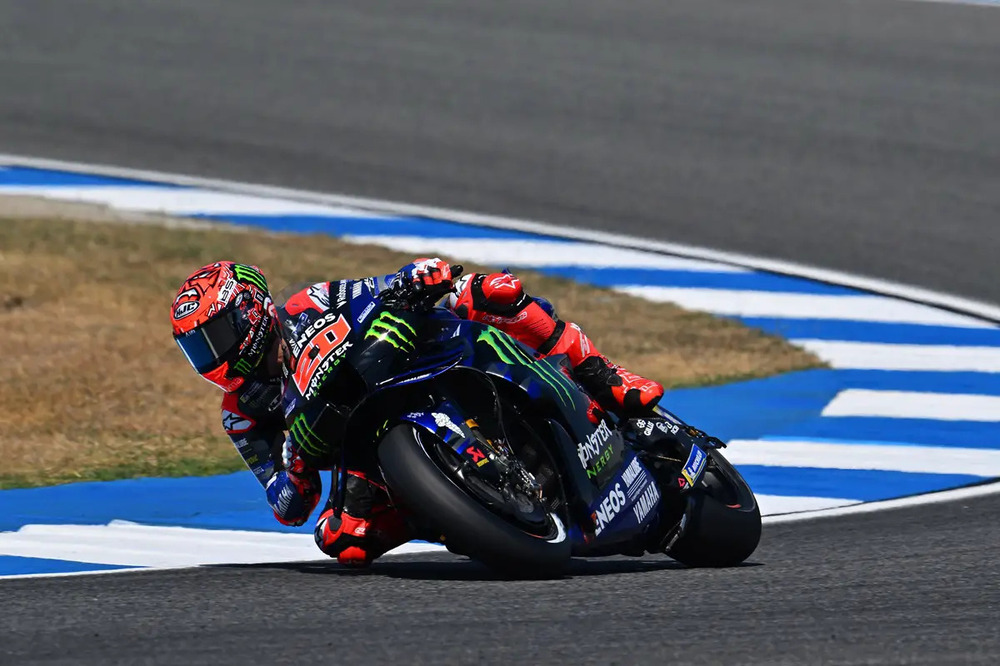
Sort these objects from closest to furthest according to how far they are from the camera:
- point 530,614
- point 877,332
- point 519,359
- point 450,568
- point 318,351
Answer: point 530,614 < point 318,351 < point 519,359 < point 450,568 < point 877,332

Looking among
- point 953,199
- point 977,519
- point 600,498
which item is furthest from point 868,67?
point 600,498

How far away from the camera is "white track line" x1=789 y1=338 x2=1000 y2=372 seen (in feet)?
34.0

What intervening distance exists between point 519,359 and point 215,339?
0.99 metres

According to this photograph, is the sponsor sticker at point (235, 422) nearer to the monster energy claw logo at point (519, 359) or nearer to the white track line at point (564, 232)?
the monster energy claw logo at point (519, 359)

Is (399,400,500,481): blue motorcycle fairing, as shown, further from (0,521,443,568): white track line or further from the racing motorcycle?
(0,521,443,568): white track line

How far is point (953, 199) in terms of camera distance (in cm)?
1334

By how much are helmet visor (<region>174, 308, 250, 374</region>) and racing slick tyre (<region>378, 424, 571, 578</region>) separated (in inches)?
26.9

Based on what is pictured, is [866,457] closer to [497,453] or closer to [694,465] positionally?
[694,465]

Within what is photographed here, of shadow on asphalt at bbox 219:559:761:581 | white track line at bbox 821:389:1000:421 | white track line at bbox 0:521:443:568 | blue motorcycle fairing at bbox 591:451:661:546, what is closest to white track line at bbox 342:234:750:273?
white track line at bbox 821:389:1000:421

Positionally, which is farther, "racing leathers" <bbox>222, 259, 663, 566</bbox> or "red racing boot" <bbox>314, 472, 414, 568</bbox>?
"red racing boot" <bbox>314, 472, 414, 568</bbox>

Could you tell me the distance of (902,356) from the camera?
10562mm

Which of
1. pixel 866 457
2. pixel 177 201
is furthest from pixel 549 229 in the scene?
pixel 866 457

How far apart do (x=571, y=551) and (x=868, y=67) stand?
1088cm

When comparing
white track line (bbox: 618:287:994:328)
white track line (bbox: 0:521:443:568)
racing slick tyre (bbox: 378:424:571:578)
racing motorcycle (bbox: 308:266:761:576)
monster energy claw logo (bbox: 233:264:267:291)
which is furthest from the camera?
white track line (bbox: 618:287:994:328)
